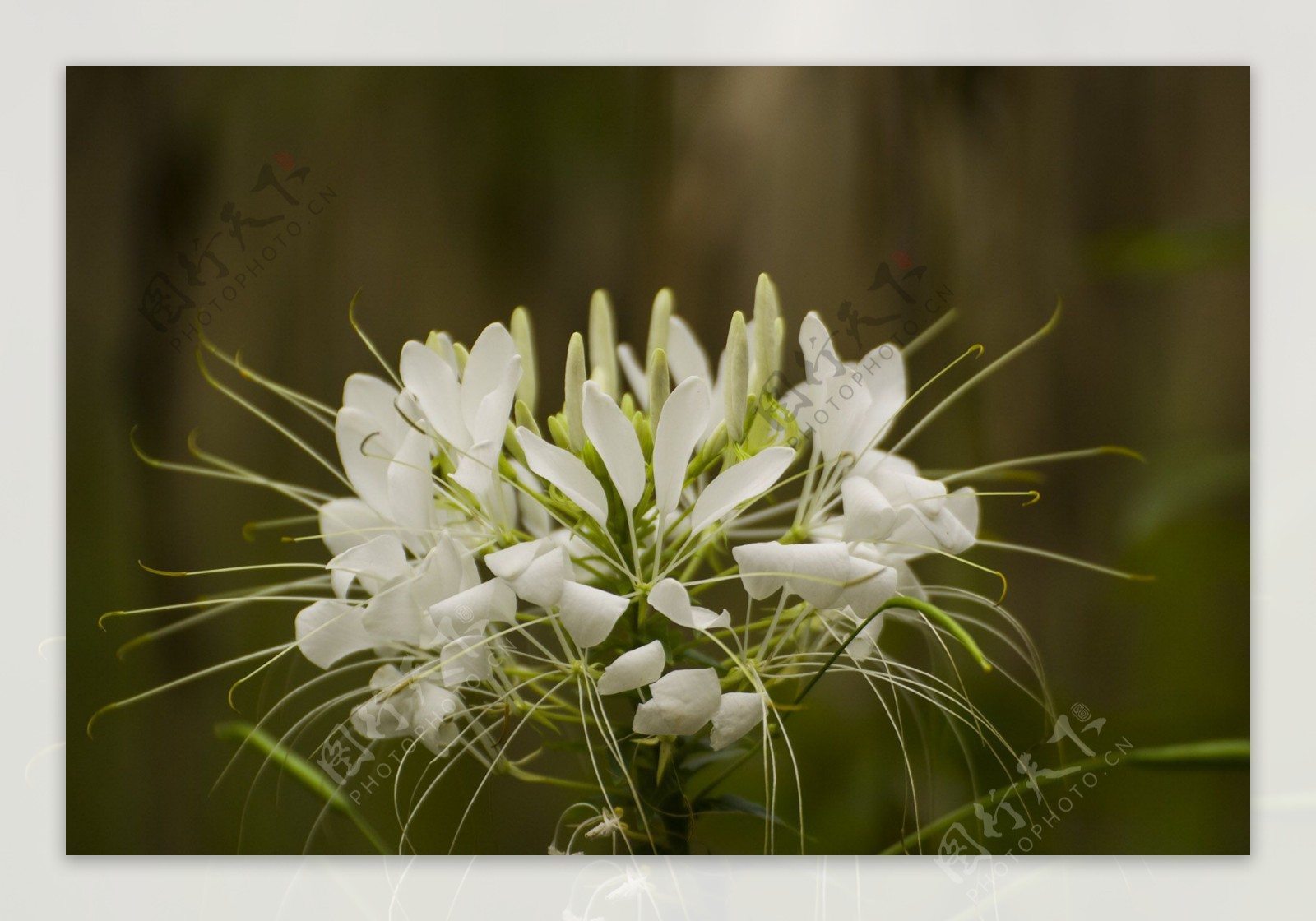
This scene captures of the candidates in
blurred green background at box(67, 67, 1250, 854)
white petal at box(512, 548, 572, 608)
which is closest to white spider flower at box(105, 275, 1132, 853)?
white petal at box(512, 548, 572, 608)

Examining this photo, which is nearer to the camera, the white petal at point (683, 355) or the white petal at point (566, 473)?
the white petal at point (566, 473)

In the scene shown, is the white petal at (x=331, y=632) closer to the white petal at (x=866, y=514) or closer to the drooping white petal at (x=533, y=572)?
the drooping white petal at (x=533, y=572)

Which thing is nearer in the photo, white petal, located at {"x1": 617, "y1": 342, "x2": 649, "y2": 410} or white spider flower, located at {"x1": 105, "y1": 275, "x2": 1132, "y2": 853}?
white spider flower, located at {"x1": 105, "y1": 275, "x2": 1132, "y2": 853}

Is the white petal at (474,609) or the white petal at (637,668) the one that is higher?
the white petal at (474,609)

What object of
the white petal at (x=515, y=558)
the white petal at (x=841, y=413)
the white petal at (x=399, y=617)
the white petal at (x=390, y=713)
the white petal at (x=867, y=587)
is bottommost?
the white petal at (x=390, y=713)

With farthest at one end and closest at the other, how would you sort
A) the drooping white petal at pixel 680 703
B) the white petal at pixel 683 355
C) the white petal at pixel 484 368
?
the white petal at pixel 683 355 → the white petal at pixel 484 368 → the drooping white petal at pixel 680 703

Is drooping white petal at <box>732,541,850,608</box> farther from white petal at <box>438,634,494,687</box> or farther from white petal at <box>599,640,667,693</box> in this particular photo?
white petal at <box>438,634,494,687</box>

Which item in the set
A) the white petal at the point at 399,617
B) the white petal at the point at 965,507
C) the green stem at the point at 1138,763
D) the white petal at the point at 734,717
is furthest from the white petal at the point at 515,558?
the green stem at the point at 1138,763
